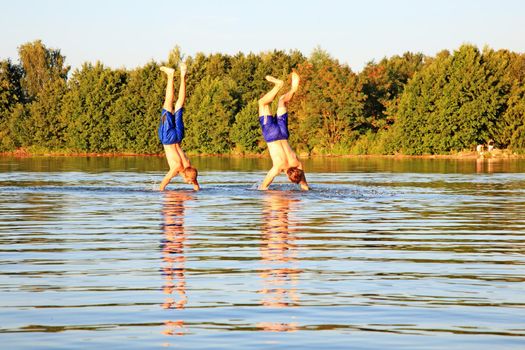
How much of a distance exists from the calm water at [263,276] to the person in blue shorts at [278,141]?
460 cm

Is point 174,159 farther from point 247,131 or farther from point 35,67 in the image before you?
point 35,67

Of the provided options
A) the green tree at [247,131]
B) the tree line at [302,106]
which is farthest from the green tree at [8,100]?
the green tree at [247,131]

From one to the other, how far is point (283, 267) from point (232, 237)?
13.8ft

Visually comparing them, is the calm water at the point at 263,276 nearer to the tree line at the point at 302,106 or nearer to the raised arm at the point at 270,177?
the raised arm at the point at 270,177

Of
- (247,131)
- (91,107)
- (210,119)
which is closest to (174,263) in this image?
(247,131)

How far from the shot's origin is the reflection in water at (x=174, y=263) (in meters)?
10.0

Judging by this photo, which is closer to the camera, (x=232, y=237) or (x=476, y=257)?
(x=476, y=257)

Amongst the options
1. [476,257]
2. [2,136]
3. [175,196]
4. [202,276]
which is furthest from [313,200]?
[2,136]

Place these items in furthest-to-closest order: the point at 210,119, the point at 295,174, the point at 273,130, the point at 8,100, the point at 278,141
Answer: the point at 8,100 < the point at 210,119 < the point at 273,130 < the point at 278,141 < the point at 295,174

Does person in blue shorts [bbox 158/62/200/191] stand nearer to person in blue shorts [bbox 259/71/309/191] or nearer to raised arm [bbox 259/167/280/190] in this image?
raised arm [bbox 259/167/280/190]

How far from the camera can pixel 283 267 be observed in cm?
1291

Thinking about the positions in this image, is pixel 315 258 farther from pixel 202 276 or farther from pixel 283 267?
pixel 202 276

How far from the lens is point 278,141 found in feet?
98.2

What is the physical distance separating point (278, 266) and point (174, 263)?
1359 millimetres
